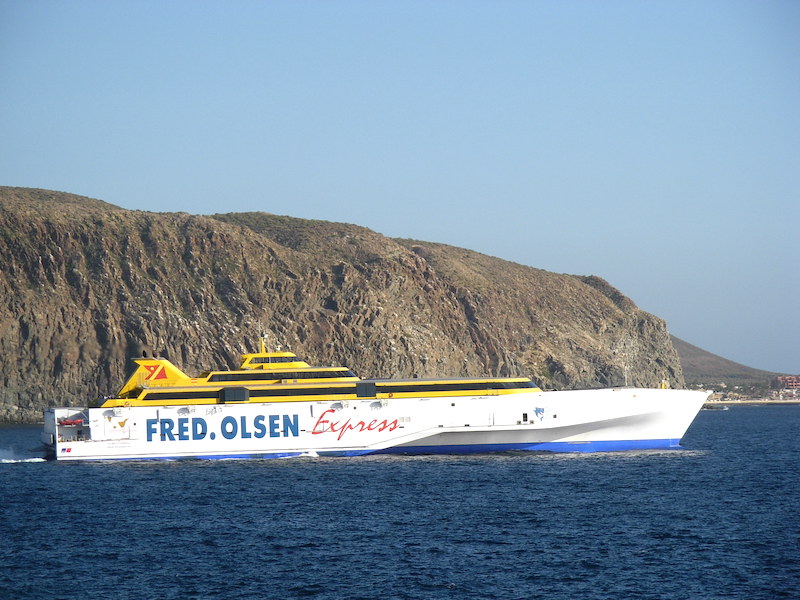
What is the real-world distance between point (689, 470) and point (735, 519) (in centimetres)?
1358

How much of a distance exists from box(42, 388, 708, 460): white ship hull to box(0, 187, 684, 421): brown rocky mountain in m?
50.5

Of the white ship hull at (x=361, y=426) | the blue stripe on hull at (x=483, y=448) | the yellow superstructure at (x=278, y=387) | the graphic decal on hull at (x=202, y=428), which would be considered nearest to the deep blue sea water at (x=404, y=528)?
the blue stripe on hull at (x=483, y=448)

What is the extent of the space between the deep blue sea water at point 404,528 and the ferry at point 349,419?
3.64 ft

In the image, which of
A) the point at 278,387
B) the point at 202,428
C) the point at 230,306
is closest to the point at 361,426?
the point at 278,387

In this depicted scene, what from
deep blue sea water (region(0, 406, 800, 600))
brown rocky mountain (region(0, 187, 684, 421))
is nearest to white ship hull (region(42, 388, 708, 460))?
deep blue sea water (region(0, 406, 800, 600))

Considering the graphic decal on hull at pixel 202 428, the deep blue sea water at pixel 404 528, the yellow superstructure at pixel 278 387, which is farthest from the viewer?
the yellow superstructure at pixel 278 387

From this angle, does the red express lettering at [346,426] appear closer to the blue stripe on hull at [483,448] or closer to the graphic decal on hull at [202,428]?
the blue stripe on hull at [483,448]

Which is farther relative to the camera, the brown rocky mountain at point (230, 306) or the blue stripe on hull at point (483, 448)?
the brown rocky mountain at point (230, 306)

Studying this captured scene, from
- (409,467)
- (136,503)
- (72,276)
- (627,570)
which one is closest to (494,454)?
(409,467)

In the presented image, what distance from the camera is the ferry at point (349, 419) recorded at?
55062 millimetres

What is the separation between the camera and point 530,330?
155000 mm

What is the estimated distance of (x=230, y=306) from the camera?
401 ft

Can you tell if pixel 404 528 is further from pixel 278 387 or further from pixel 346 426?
pixel 278 387

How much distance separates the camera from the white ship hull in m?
55.0
